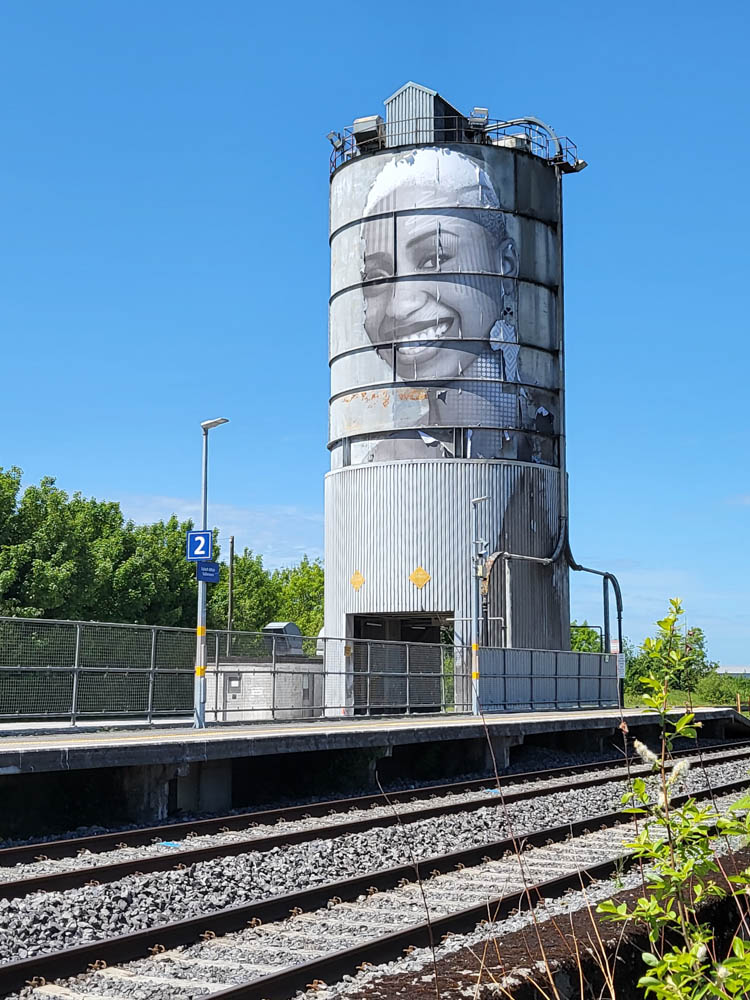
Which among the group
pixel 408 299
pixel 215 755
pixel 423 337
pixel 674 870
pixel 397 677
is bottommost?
pixel 215 755

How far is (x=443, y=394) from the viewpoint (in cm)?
3688

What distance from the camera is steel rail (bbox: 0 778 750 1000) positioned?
717cm

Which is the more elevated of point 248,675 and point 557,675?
point 557,675

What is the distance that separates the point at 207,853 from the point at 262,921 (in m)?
2.95

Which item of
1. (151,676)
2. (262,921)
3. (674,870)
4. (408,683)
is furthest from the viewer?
(408,683)

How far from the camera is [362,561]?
37625mm

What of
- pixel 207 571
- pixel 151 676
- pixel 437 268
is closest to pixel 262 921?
pixel 151 676

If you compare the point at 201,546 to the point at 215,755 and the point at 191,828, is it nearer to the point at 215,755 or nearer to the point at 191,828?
the point at 215,755

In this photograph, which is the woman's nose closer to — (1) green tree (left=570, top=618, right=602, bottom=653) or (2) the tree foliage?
(2) the tree foliage

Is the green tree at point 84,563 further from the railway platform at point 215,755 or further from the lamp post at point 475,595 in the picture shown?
the railway platform at point 215,755

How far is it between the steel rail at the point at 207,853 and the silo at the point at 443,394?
1901 centimetres

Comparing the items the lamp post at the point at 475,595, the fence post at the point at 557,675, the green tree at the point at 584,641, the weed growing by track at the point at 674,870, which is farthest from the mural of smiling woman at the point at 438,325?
the green tree at the point at 584,641

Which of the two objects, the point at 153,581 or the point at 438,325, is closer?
the point at 438,325

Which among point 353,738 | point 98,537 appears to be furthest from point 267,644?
point 98,537
